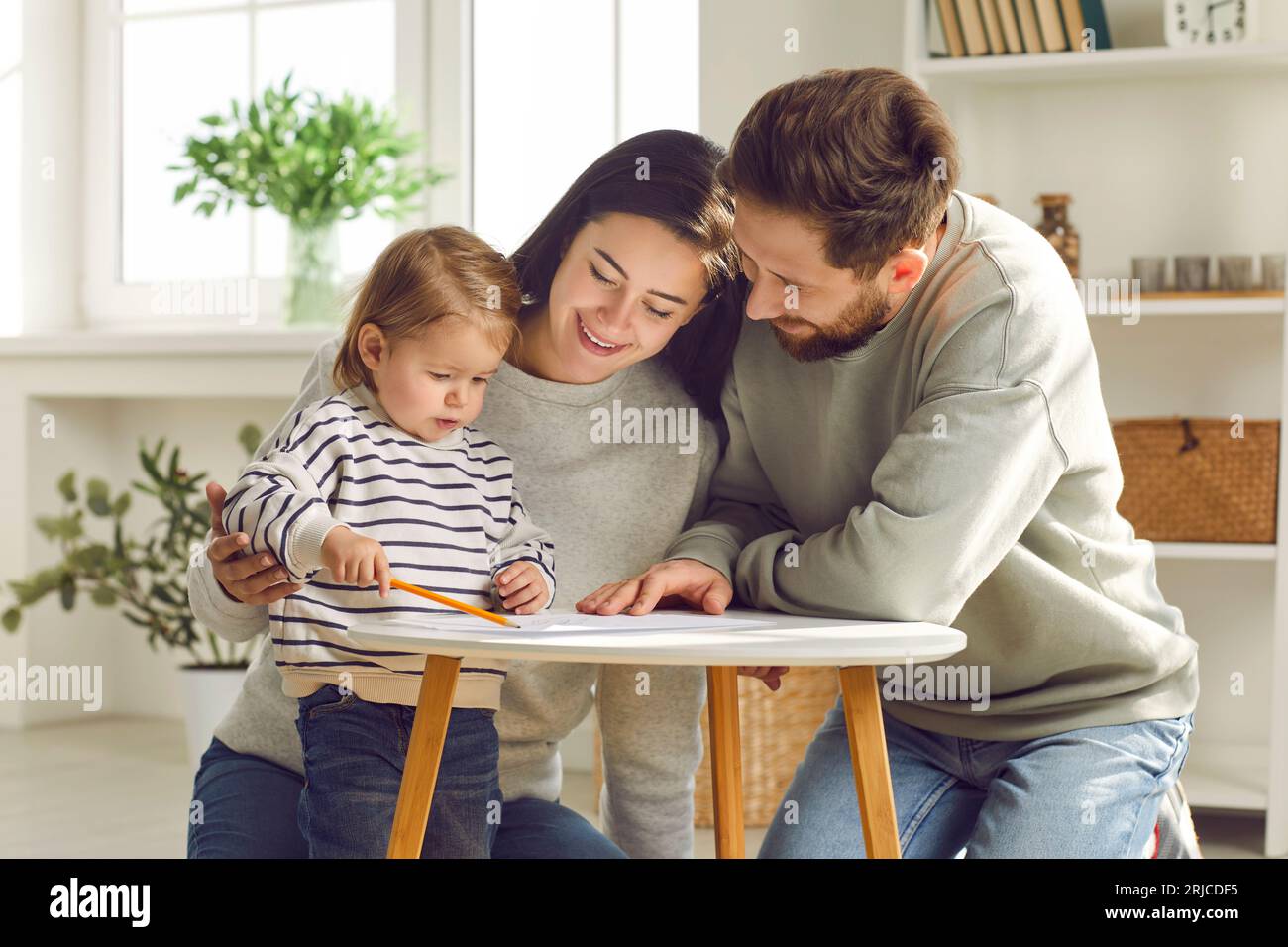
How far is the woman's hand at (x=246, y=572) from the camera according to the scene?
1254mm

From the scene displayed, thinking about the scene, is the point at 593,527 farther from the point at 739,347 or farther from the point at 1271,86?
the point at 1271,86

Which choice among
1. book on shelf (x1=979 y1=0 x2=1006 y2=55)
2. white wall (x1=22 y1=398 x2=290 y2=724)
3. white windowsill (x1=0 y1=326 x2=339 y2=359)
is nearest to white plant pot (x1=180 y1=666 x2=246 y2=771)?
white wall (x1=22 y1=398 x2=290 y2=724)

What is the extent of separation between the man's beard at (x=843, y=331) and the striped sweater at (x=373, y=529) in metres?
0.32

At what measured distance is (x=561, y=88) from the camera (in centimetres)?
346

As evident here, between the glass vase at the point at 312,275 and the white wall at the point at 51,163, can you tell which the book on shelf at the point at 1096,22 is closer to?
the glass vase at the point at 312,275

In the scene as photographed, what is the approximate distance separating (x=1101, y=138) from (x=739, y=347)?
5.78 ft

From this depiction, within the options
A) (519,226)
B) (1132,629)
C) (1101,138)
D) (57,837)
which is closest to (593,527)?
(1132,629)

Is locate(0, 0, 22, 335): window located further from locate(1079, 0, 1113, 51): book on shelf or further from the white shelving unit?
locate(1079, 0, 1113, 51): book on shelf

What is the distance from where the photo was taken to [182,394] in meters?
3.50

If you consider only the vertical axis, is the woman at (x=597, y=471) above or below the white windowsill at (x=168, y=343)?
below

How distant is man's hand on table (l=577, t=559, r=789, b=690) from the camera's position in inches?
49.7

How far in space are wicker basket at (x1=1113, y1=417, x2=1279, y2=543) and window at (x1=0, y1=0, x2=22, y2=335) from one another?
2.90m

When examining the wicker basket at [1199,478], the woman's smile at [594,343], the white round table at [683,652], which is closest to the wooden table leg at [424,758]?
the white round table at [683,652]
